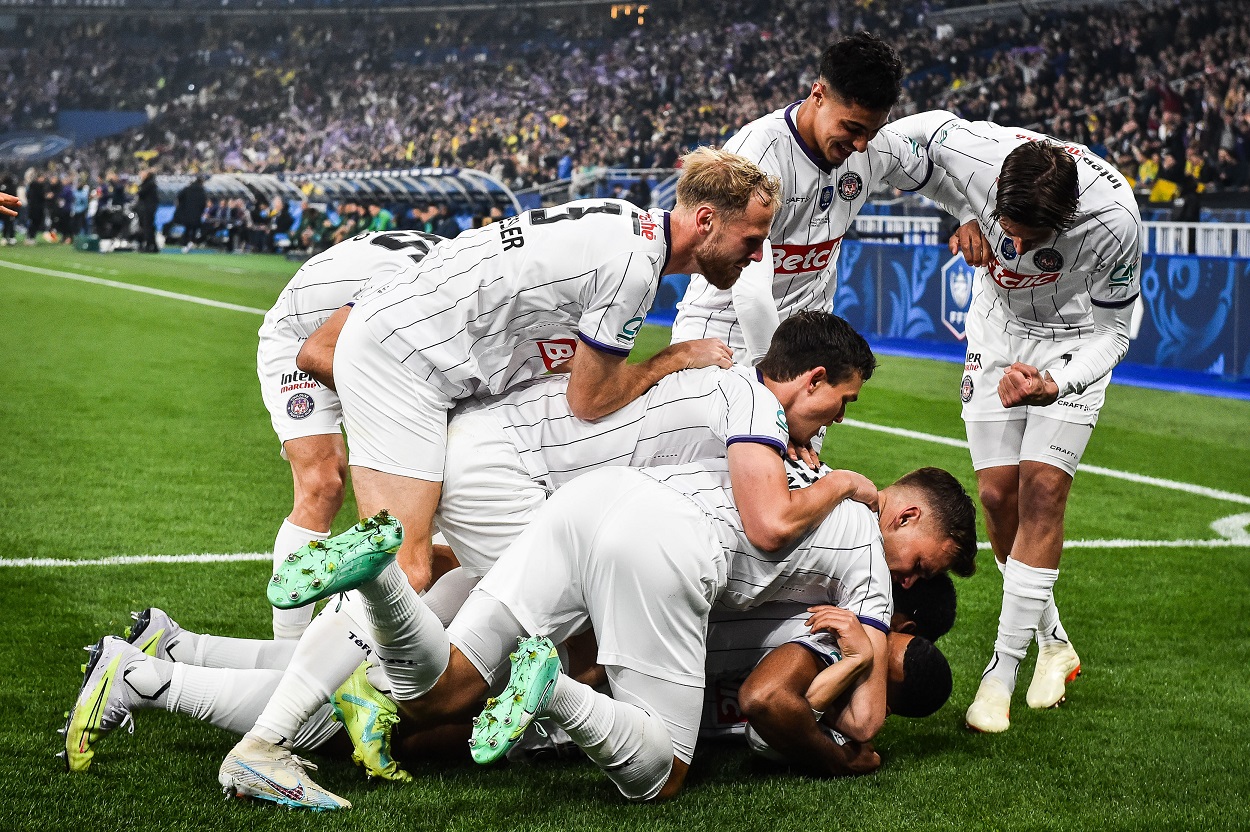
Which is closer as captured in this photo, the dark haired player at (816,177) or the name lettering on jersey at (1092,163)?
the dark haired player at (816,177)

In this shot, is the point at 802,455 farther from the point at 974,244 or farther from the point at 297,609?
the point at 297,609

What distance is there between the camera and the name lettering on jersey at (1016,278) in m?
4.76

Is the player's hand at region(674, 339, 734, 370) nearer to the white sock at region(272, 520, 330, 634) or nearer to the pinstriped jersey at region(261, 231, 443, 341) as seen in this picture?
the pinstriped jersey at region(261, 231, 443, 341)

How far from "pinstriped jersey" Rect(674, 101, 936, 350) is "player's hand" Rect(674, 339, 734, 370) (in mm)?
1151

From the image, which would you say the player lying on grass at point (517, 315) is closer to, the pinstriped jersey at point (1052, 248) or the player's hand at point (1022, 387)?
the player's hand at point (1022, 387)

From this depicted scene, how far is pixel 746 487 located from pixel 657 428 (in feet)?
1.53

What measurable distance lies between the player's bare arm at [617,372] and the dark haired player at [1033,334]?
1.11 metres

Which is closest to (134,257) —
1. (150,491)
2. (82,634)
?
(150,491)

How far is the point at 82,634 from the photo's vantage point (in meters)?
4.86

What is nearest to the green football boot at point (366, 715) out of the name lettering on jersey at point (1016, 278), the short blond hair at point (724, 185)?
the short blond hair at point (724, 185)

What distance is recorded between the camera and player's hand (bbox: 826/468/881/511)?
12.0 ft

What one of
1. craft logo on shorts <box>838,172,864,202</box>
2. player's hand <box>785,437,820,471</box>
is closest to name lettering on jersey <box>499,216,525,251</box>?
player's hand <box>785,437,820,471</box>

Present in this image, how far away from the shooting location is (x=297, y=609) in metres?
4.45

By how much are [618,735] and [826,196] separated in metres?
2.61
